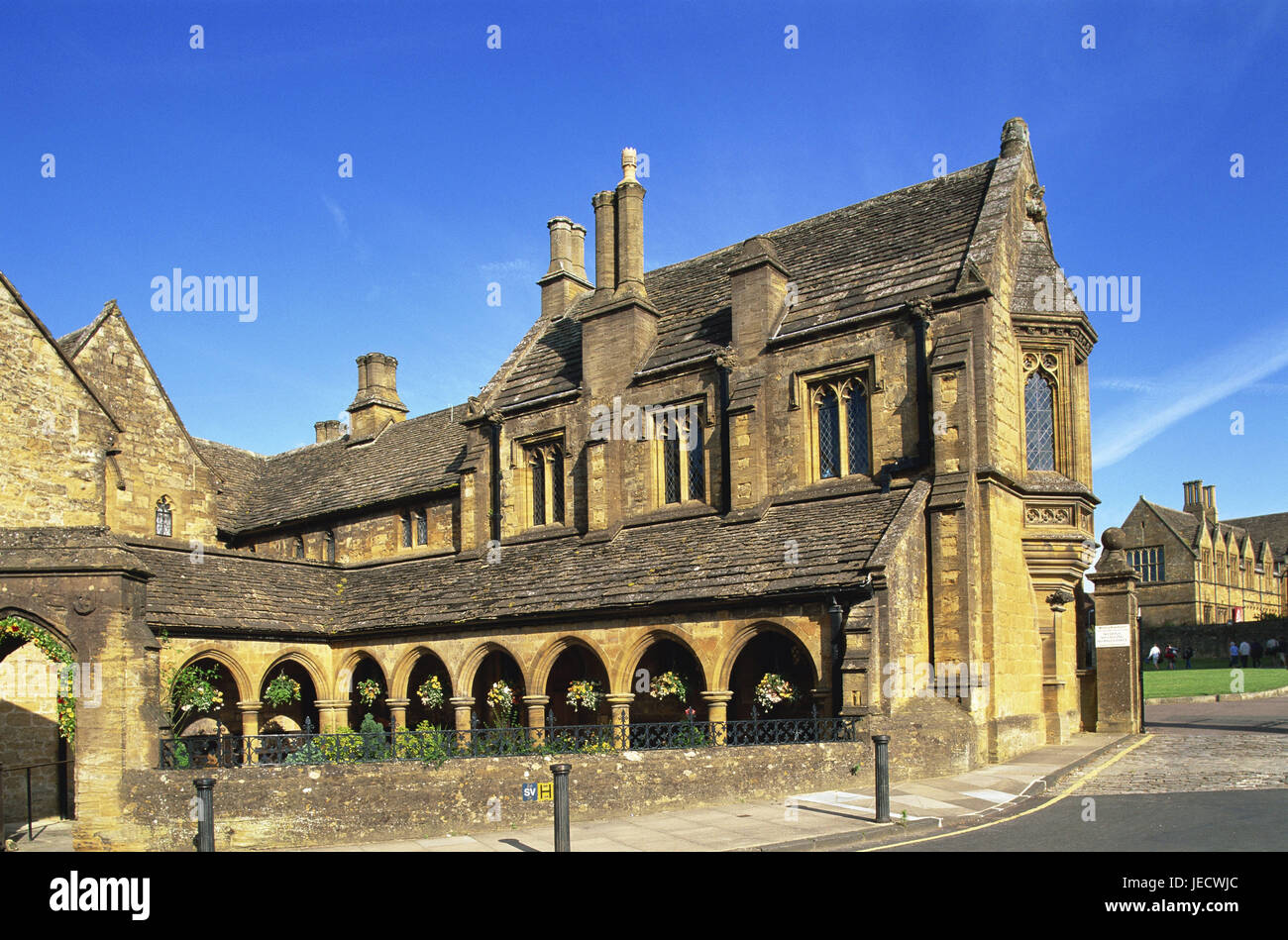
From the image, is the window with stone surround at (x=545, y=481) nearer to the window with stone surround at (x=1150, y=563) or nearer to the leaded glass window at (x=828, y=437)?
the leaded glass window at (x=828, y=437)

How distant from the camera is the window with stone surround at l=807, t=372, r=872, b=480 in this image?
21.5m

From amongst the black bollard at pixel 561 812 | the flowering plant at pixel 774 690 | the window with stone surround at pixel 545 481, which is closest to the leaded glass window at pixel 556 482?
the window with stone surround at pixel 545 481

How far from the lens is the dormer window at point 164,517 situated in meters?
28.9

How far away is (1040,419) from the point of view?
21609mm

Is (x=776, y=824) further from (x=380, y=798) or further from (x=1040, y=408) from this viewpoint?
(x=1040, y=408)

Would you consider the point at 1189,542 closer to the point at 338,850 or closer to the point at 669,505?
the point at 669,505

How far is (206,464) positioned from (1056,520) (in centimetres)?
2382

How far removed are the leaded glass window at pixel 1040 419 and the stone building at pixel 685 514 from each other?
63 millimetres

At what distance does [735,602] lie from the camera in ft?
62.2

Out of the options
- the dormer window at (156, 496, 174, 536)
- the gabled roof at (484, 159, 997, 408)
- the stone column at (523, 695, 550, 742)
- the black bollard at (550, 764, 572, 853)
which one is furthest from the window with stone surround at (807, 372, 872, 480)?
the dormer window at (156, 496, 174, 536)

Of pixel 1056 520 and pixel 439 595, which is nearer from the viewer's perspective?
pixel 1056 520

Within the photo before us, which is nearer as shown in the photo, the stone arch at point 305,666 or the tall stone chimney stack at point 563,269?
the stone arch at point 305,666

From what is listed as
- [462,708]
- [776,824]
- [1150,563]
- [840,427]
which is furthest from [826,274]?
[1150,563]
